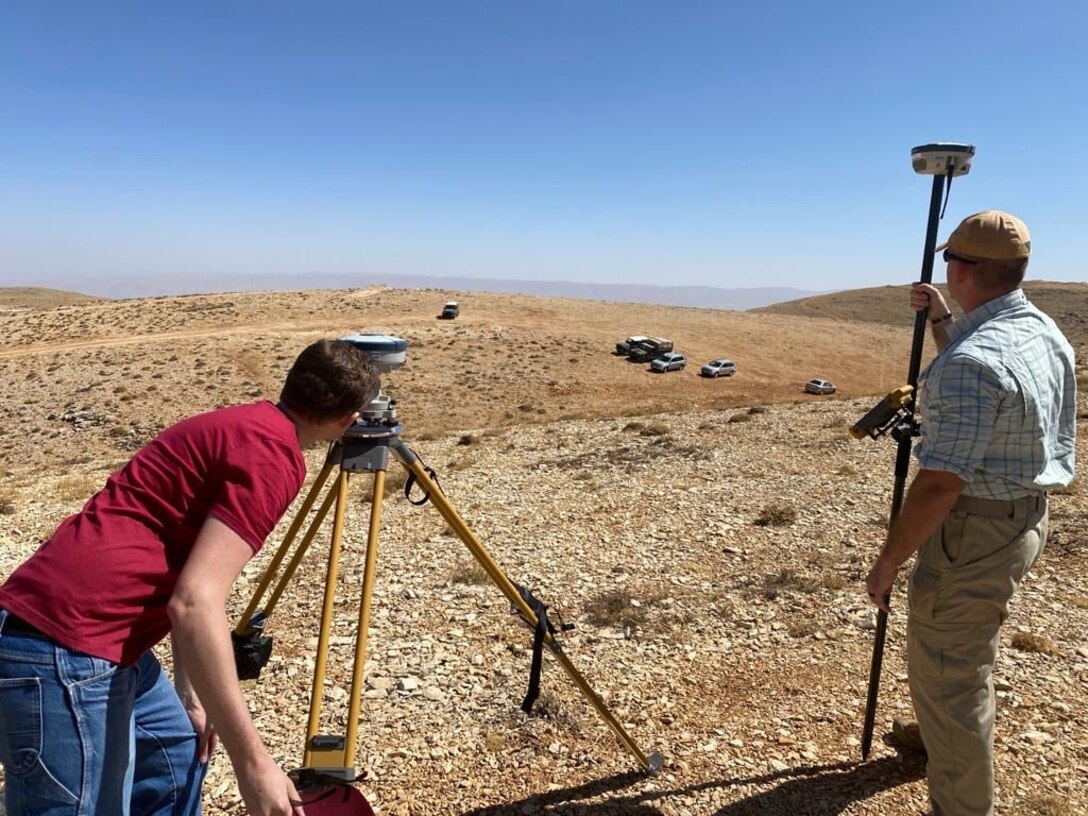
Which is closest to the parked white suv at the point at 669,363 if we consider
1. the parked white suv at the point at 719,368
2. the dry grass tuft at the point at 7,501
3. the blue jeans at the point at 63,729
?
the parked white suv at the point at 719,368

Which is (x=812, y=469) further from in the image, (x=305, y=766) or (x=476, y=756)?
(x=305, y=766)

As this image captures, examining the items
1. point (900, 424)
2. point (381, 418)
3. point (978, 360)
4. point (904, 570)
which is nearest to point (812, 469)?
point (904, 570)

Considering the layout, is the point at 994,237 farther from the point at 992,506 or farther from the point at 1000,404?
the point at 992,506

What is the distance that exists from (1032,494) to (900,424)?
655 mm

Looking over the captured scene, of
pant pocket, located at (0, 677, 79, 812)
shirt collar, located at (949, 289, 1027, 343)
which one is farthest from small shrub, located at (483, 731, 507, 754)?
shirt collar, located at (949, 289, 1027, 343)

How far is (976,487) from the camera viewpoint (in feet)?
9.27

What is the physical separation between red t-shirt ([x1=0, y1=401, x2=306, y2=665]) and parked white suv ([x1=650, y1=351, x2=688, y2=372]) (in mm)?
35095

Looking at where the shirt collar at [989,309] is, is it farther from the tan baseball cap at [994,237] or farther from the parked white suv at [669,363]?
the parked white suv at [669,363]

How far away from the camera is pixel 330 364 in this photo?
7.38 feet

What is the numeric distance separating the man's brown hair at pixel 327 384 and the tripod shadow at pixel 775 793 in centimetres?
266

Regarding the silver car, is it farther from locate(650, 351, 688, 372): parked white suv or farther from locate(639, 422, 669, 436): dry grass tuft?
locate(639, 422, 669, 436): dry grass tuft

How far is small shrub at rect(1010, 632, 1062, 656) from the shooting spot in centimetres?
512

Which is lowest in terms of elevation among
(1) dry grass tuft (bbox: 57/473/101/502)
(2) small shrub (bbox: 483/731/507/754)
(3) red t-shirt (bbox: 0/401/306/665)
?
(1) dry grass tuft (bbox: 57/473/101/502)

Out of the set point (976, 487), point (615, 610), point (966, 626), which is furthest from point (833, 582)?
point (976, 487)
